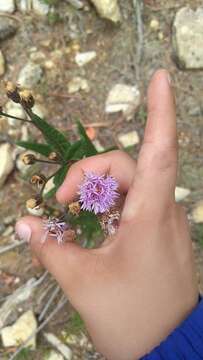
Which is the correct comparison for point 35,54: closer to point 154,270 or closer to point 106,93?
point 106,93

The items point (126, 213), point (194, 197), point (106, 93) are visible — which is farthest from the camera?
point (106, 93)

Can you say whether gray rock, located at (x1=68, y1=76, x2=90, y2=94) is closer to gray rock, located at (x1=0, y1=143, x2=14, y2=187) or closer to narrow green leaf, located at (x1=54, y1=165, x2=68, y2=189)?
gray rock, located at (x1=0, y1=143, x2=14, y2=187)

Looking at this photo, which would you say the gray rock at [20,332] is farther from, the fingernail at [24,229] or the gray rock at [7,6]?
the gray rock at [7,6]

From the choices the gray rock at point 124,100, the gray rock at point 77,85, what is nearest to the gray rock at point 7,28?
the gray rock at point 77,85

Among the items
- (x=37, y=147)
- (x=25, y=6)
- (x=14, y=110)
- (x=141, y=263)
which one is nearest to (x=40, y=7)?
(x=25, y=6)

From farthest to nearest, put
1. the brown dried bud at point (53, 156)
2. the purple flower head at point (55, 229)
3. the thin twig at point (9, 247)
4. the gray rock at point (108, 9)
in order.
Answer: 1. the gray rock at point (108, 9)
2. the thin twig at point (9, 247)
3. the brown dried bud at point (53, 156)
4. the purple flower head at point (55, 229)

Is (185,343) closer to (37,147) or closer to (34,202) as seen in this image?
(34,202)

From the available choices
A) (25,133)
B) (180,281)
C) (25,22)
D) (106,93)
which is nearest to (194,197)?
(106,93)
